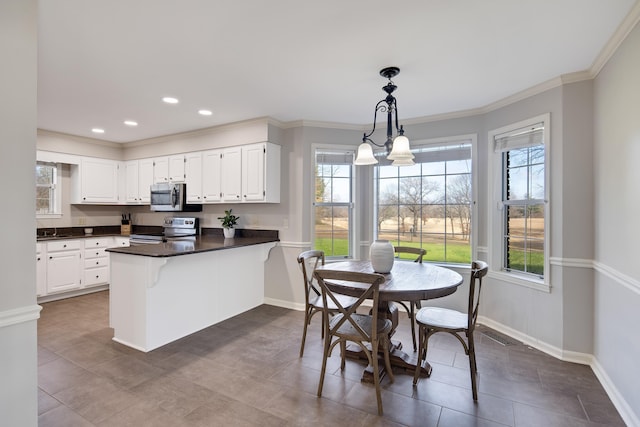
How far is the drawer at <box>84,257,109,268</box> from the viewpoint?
483cm

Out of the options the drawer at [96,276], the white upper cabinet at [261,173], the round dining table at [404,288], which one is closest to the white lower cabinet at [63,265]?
the drawer at [96,276]

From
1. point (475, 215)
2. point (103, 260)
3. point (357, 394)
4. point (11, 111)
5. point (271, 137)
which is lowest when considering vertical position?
point (357, 394)

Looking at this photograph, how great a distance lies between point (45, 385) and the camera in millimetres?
2320

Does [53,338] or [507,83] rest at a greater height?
[507,83]

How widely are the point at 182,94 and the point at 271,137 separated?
1204 millimetres

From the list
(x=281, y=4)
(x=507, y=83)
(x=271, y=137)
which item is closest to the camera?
(x=281, y=4)

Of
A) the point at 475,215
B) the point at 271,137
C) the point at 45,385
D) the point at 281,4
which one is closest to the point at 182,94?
the point at 271,137

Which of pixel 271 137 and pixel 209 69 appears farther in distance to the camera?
pixel 271 137

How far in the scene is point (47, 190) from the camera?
4941 mm

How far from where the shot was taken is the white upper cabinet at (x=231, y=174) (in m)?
4.23

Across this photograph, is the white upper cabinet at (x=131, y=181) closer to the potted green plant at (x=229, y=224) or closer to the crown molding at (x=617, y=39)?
the potted green plant at (x=229, y=224)

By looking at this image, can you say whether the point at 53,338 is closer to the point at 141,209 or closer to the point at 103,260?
the point at 103,260

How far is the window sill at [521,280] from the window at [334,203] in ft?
5.95

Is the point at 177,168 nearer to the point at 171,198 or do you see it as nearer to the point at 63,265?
the point at 171,198
